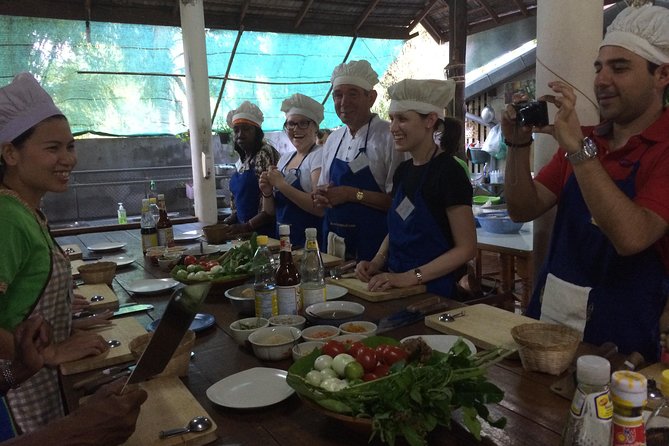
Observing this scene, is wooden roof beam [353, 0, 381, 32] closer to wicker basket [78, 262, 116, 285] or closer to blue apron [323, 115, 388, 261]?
blue apron [323, 115, 388, 261]

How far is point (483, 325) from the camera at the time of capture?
5.64 ft

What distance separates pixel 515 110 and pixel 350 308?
1.13 m

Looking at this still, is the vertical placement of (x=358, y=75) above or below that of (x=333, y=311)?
above

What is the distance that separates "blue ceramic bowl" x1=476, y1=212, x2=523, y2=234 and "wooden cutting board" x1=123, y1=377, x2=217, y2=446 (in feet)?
11.7

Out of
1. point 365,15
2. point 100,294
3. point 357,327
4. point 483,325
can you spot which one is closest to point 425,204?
point 483,325

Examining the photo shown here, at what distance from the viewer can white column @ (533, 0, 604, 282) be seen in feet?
8.91

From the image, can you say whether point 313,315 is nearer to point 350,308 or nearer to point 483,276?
point 350,308

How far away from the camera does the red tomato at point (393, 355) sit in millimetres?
1259

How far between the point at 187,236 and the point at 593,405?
3.60 metres

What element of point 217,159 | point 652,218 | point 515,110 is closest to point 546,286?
point 652,218

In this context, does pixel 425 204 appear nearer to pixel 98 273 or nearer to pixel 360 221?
pixel 360 221

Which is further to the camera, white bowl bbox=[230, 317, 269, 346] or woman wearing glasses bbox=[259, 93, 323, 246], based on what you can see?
woman wearing glasses bbox=[259, 93, 323, 246]

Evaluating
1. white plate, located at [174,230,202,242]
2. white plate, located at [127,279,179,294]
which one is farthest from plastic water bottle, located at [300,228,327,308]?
white plate, located at [174,230,202,242]

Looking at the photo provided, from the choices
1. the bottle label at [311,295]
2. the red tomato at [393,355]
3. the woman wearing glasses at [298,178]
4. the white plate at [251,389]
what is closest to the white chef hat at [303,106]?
the woman wearing glasses at [298,178]
